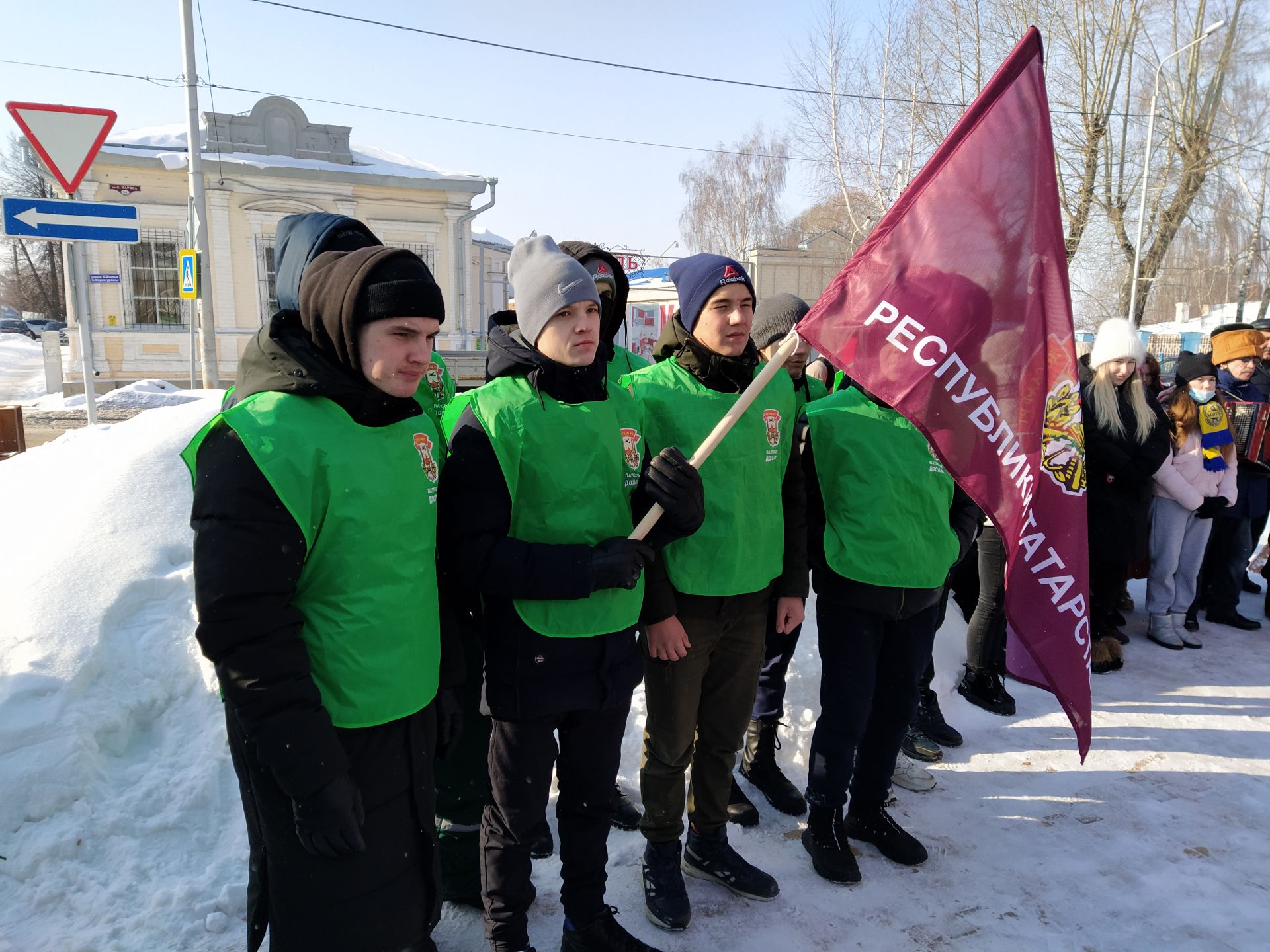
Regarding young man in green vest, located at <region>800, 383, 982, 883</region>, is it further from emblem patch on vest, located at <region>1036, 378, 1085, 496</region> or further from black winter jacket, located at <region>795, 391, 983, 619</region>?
emblem patch on vest, located at <region>1036, 378, 1085, 496</region>

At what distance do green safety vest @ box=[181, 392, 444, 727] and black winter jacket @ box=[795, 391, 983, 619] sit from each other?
1.62 meters

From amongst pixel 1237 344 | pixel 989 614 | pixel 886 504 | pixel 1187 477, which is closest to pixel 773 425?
pixel 886 504

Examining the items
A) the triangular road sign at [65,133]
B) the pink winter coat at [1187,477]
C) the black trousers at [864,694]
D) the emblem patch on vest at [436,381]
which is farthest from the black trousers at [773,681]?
the triangular road sign at [65,133]

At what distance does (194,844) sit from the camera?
2.85 metres

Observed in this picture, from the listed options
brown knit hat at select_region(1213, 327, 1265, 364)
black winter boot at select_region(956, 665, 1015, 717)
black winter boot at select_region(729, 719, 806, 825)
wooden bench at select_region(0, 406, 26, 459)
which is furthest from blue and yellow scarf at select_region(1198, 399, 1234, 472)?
wooden bench at select_region(0, 406, 26, 459)

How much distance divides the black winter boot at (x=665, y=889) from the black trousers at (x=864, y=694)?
63cm

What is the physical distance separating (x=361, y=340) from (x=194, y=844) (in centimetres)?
210

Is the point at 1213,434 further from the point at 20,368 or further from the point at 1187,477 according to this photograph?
the point at 20,368

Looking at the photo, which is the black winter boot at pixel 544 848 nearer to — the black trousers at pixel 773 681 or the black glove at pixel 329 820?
the black trousers at pixel 773 681

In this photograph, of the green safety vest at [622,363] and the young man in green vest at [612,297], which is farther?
the green safety vest at [622,363]

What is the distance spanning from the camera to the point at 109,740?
3.11 m

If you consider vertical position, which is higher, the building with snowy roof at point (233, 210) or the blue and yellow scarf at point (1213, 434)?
the building with snowy roof at point (233, 210)

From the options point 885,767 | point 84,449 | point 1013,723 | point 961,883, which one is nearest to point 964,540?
point 885,767

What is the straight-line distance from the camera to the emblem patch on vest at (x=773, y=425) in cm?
285
